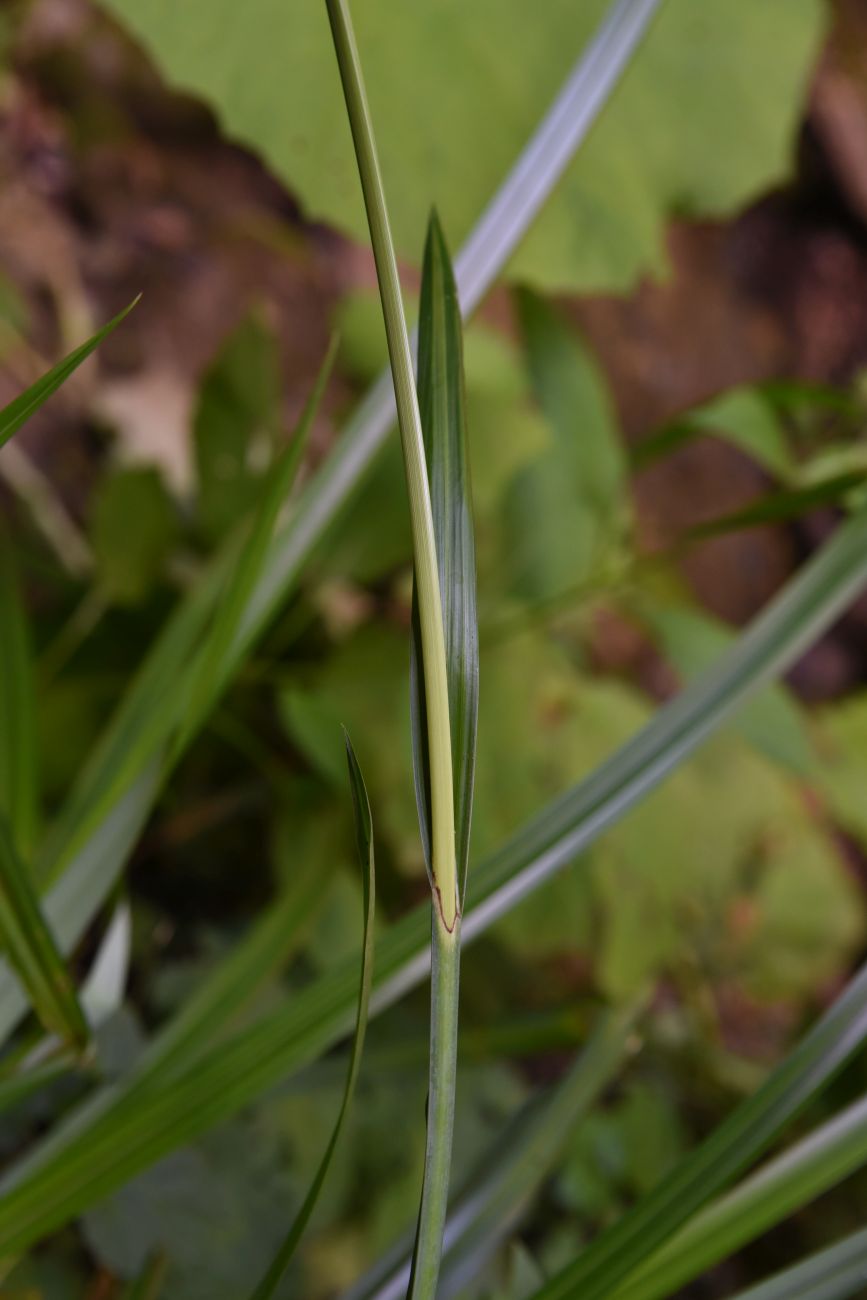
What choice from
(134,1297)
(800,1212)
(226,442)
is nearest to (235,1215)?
(134,1297)

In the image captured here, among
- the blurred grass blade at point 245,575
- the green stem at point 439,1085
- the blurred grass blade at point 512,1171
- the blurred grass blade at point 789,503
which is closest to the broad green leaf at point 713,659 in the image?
the blurred grass blade at point 789,503

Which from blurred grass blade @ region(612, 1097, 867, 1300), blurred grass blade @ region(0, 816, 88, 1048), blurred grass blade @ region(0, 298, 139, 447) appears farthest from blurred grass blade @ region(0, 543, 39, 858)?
Answer: blurred grass blade @ region(612, 1097, 867, 1300)

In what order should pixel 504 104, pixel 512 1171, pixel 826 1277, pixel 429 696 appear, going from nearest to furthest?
1. pixel 429 696
2. pixel 826 1277
3. pixel 512 1171
4. pixel 504 104

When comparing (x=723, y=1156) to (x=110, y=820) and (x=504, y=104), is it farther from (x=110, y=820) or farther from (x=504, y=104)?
(x=504, y=104)

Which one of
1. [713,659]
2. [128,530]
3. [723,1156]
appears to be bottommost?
[713,659]

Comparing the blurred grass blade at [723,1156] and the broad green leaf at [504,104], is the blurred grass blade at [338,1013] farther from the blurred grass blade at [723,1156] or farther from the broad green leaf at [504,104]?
the broad green leaf at [504,104]

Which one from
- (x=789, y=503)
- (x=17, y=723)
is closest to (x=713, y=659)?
(x=789, y=503)

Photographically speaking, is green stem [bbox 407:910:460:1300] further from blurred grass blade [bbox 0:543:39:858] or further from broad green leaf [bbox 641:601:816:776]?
broad green leaf [bbox 641:601:816:776]
